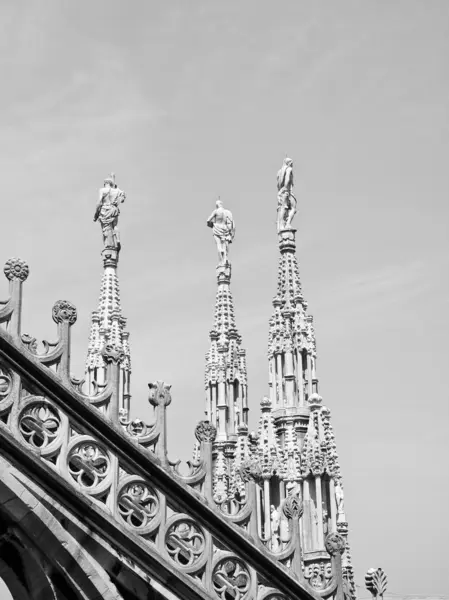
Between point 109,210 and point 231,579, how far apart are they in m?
23.1

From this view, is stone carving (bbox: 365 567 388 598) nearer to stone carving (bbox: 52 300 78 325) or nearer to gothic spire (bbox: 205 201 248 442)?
stone carving (bbox: 52 300 78 325)

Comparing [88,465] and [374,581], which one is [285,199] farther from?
[88,465]

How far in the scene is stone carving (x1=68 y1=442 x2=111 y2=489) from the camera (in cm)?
956

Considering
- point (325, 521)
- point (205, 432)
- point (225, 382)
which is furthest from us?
point (225, 382)

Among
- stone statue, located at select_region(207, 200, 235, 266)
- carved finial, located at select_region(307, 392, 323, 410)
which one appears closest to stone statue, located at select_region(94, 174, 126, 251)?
stone statue, located at select_region(207, 200, 235, 266)

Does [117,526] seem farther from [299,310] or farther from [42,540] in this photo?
[299,310]

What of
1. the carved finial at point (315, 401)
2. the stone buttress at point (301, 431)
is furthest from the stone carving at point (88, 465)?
the carved finial at point (315, 401)

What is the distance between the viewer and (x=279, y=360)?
86.6 feet

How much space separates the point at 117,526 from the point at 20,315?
220cm

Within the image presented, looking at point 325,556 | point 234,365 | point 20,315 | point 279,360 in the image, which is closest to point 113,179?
point 234,365

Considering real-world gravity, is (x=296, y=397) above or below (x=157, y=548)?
above

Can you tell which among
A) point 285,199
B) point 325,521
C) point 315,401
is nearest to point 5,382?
point 325,521

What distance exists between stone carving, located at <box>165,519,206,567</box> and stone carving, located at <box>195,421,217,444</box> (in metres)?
0.93

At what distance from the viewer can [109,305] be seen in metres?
32.0
